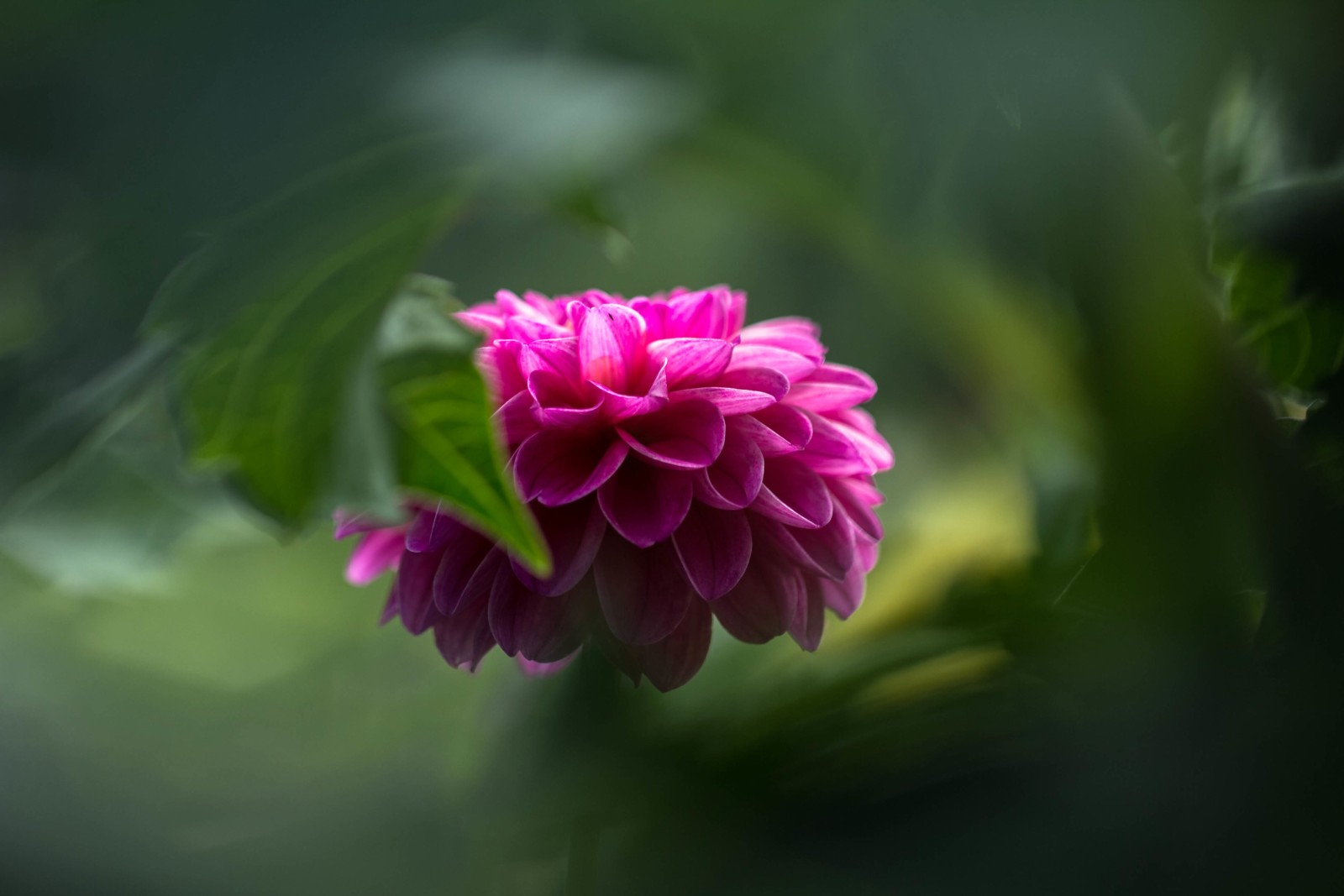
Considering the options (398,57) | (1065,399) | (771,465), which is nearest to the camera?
(398,57)

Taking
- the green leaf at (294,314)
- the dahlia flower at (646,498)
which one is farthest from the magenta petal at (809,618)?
the green leaf at (294,314)

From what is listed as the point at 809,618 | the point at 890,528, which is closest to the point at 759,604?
the point at 809,618

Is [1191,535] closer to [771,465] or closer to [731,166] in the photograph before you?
[771,465]

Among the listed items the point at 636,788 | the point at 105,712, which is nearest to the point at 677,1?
the point at 636,788

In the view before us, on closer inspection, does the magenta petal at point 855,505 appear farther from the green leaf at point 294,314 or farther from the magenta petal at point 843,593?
the green leaf at point 294,314

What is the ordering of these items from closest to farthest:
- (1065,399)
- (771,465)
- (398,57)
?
(398,57)
(771,465)
(1065,399)

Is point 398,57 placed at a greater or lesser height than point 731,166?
lesser

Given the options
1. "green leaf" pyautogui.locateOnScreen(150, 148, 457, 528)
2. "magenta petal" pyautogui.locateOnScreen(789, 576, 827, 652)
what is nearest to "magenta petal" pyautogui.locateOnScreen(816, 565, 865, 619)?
"magenta petal" pyautogui.locateOnScreen(789, 576, 827, 652)
